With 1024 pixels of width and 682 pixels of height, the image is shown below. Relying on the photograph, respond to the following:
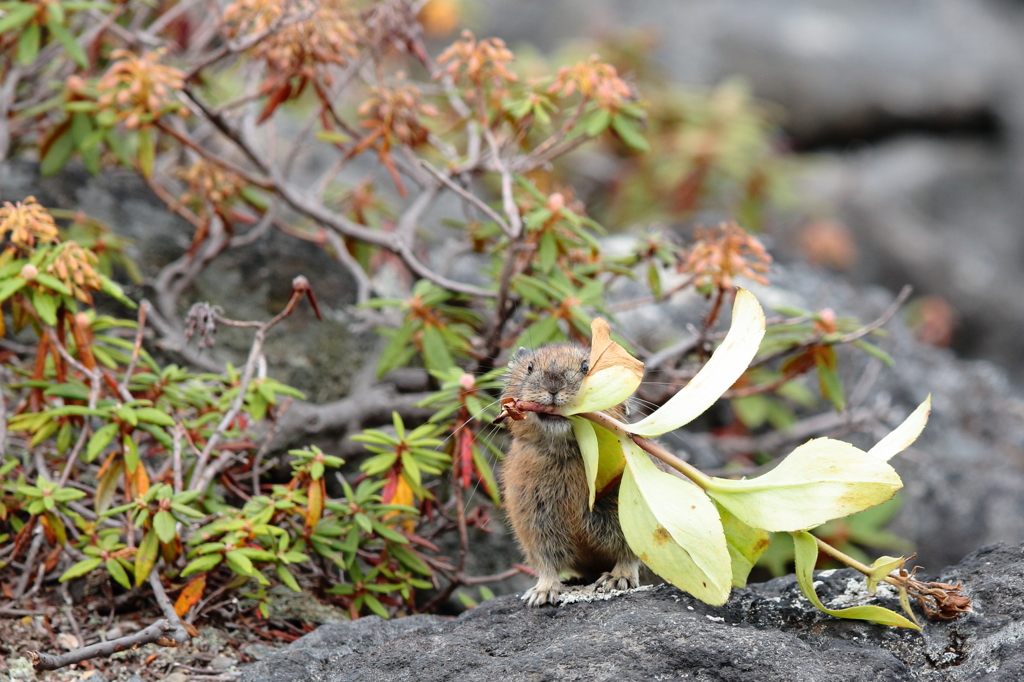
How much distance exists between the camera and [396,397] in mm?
5391

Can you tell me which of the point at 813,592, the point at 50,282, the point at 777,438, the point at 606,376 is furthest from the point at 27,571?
the point at 777,438

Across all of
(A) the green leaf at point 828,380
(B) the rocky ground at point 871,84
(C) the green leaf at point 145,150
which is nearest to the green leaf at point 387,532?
(A) the green leaf at point 828,380

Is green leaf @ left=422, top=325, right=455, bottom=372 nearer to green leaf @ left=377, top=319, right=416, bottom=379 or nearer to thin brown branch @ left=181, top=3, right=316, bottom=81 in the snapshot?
green leaf @ left=377, top=319, right=416, bottom=379

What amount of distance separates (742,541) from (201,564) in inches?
84.3

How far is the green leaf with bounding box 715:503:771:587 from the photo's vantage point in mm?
3236

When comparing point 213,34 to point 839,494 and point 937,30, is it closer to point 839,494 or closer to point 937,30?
point 839,494

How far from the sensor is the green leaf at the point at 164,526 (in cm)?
357

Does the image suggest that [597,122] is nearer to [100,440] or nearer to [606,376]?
[606,376]

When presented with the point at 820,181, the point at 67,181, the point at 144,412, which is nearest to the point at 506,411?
the point at 144,412

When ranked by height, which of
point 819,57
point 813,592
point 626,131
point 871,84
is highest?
point 819,57

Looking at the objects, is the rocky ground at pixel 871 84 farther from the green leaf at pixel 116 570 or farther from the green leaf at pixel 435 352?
the green leaf at pixel 116 570

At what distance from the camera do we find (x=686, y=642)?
2939 mm

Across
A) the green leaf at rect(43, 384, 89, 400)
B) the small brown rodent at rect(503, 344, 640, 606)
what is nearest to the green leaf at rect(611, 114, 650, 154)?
the small brown rodent at rect(503, 344, 640, 606)

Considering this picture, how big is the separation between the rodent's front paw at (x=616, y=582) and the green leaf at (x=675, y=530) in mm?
707
